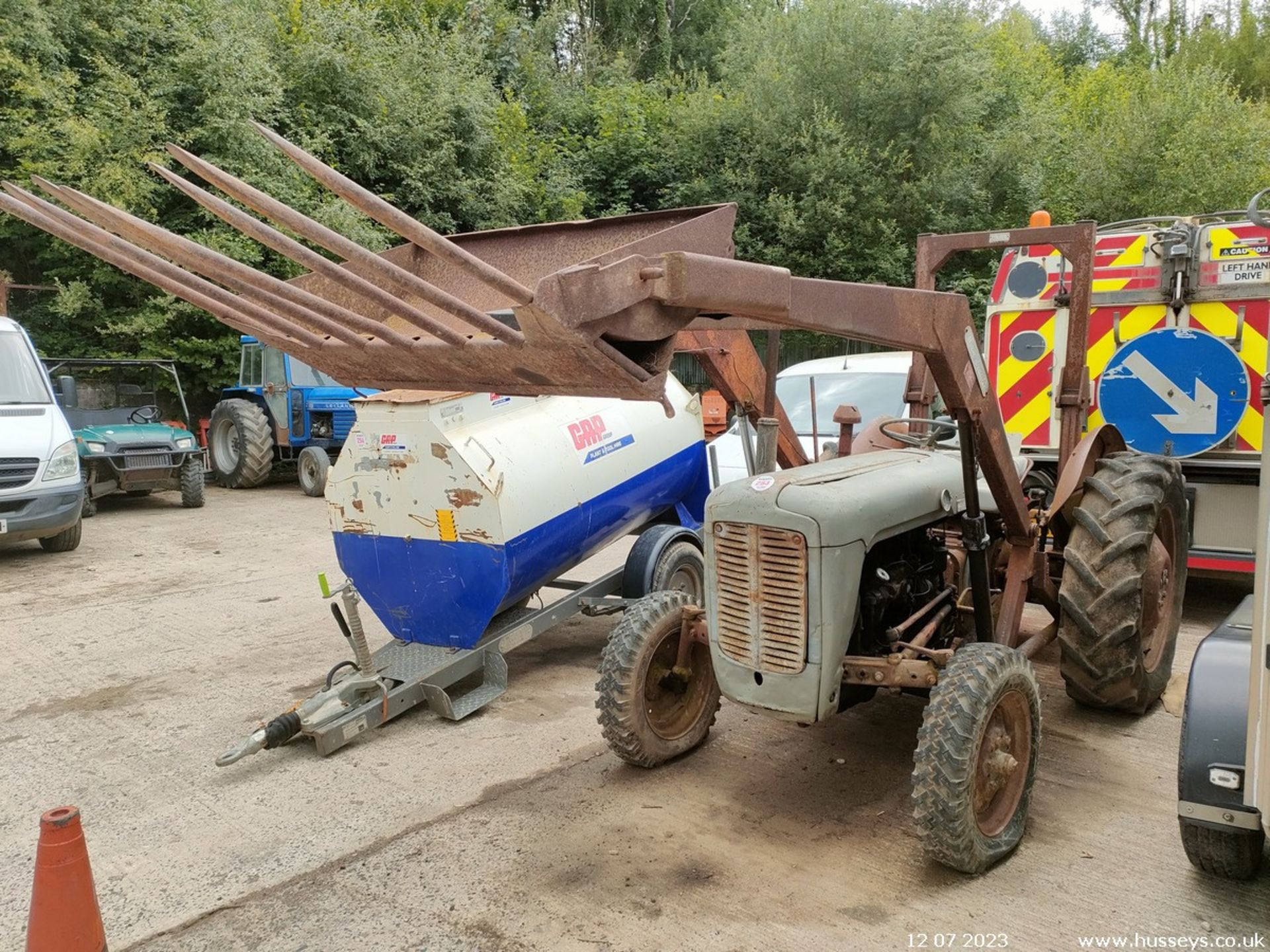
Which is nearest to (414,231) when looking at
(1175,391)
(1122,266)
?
(1175,391)

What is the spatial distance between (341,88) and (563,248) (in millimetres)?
16108

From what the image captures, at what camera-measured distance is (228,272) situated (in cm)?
240

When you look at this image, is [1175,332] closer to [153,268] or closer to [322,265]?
[322,265]

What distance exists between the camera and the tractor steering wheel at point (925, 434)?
4355 millimetres

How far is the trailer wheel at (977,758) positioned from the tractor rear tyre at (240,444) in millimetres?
11573

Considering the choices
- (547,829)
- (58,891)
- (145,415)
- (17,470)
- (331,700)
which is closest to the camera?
(58,891)

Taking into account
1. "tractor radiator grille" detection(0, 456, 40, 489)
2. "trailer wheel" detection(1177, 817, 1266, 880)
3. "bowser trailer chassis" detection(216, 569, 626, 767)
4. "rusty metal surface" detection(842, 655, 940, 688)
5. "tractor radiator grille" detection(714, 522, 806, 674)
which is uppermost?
"tractor radiator grille" detection(0, 456, 40, 489)

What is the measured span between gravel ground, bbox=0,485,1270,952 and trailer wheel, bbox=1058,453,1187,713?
283 mm

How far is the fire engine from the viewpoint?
5605 millimetres

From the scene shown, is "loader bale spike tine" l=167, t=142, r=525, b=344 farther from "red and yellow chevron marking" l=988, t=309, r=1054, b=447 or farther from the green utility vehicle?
the green utility vehicle

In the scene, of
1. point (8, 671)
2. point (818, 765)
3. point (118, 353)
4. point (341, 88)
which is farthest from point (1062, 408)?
point (341, 88)

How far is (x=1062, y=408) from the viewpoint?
4.24 meters

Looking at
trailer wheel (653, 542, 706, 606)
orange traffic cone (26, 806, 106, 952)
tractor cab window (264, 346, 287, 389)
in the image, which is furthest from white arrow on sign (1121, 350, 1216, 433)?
tractor cab window (264, 346, 287, 389)

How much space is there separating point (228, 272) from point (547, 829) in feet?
7.53
